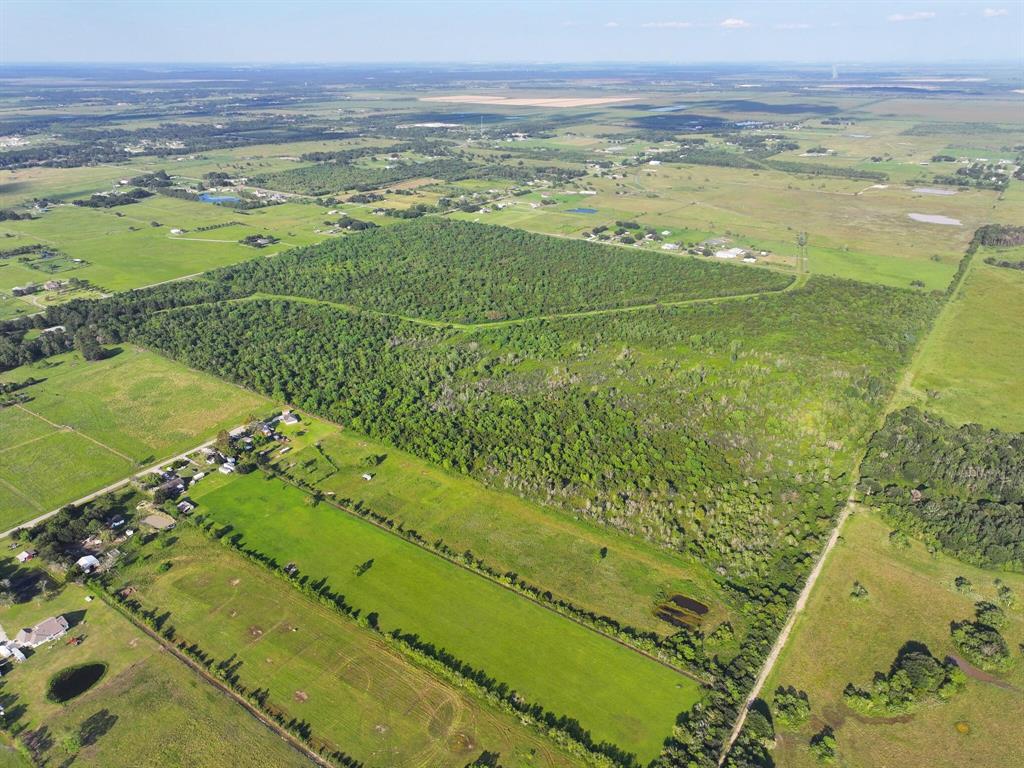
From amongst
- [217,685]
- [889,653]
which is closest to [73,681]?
[217,685]

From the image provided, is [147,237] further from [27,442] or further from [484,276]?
[27,442]

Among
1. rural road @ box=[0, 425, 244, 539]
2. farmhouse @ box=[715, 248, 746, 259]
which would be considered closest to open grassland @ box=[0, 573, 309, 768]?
rural road @ box=[0, 425, 244, 539]

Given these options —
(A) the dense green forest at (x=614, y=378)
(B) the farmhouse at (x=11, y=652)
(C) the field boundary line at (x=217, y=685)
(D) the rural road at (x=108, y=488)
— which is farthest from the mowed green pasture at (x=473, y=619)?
(B) the farmhouse at (x=11, y=652)

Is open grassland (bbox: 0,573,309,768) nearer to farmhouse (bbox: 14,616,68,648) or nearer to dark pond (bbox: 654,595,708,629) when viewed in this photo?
farmhouse (bbox: 14,616,68,648)

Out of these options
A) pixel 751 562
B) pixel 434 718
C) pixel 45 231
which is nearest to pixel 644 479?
pixel 751 562

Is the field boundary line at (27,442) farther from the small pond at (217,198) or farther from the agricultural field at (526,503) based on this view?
the small pond at (217,198)

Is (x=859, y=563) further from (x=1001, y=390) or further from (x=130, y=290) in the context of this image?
(x=130, y=290)
